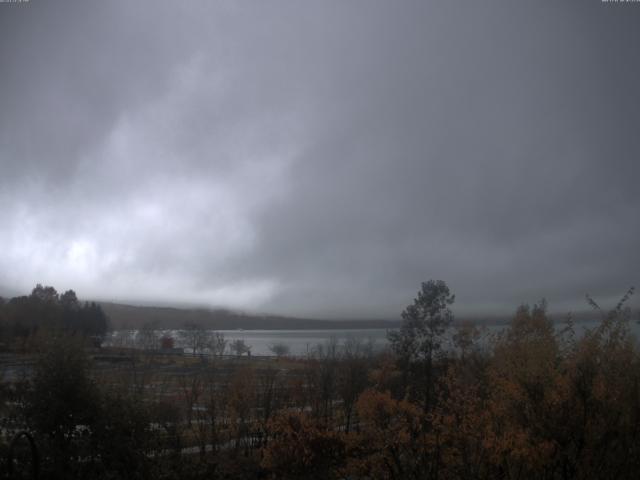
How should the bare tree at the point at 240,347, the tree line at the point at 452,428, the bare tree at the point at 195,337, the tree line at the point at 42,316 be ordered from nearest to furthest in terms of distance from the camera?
the tree line at the point at 452,428, the tree line at the point at 42,316, the bare tree at the point at 240,347, the bare tree at the point at 195,337

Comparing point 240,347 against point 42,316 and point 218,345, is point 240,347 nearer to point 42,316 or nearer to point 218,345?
point 218,345

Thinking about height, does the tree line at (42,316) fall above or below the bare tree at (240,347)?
above

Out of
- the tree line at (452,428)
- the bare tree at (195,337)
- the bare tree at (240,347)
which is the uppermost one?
the tree line at (452,428)

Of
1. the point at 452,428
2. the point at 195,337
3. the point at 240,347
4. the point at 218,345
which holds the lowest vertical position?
the point at 240,347

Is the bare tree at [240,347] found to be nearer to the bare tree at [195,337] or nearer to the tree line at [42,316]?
the bare tree at [195,337]

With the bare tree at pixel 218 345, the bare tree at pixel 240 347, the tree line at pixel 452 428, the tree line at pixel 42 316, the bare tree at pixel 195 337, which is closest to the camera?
the tree line at pixel 452 428

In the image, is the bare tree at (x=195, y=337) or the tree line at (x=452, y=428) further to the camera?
the bare tree at (x=195, y=337)

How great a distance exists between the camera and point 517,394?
13.4 metres

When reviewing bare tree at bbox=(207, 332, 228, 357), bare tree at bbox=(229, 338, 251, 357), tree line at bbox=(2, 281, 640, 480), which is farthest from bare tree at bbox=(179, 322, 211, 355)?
tree line at bbox=(2, 281, 640, 480)

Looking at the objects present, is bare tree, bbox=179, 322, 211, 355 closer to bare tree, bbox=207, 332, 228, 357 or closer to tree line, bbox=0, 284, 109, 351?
bare tree, bbox=207, 332, 228, 357

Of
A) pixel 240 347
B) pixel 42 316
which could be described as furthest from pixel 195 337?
pixel 42 316

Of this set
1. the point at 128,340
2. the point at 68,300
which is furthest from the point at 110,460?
the point at 128,340

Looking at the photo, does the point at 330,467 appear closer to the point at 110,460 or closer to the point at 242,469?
the point at 242,469

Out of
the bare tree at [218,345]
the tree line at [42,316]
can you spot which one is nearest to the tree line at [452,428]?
the tree line at [42,316]
